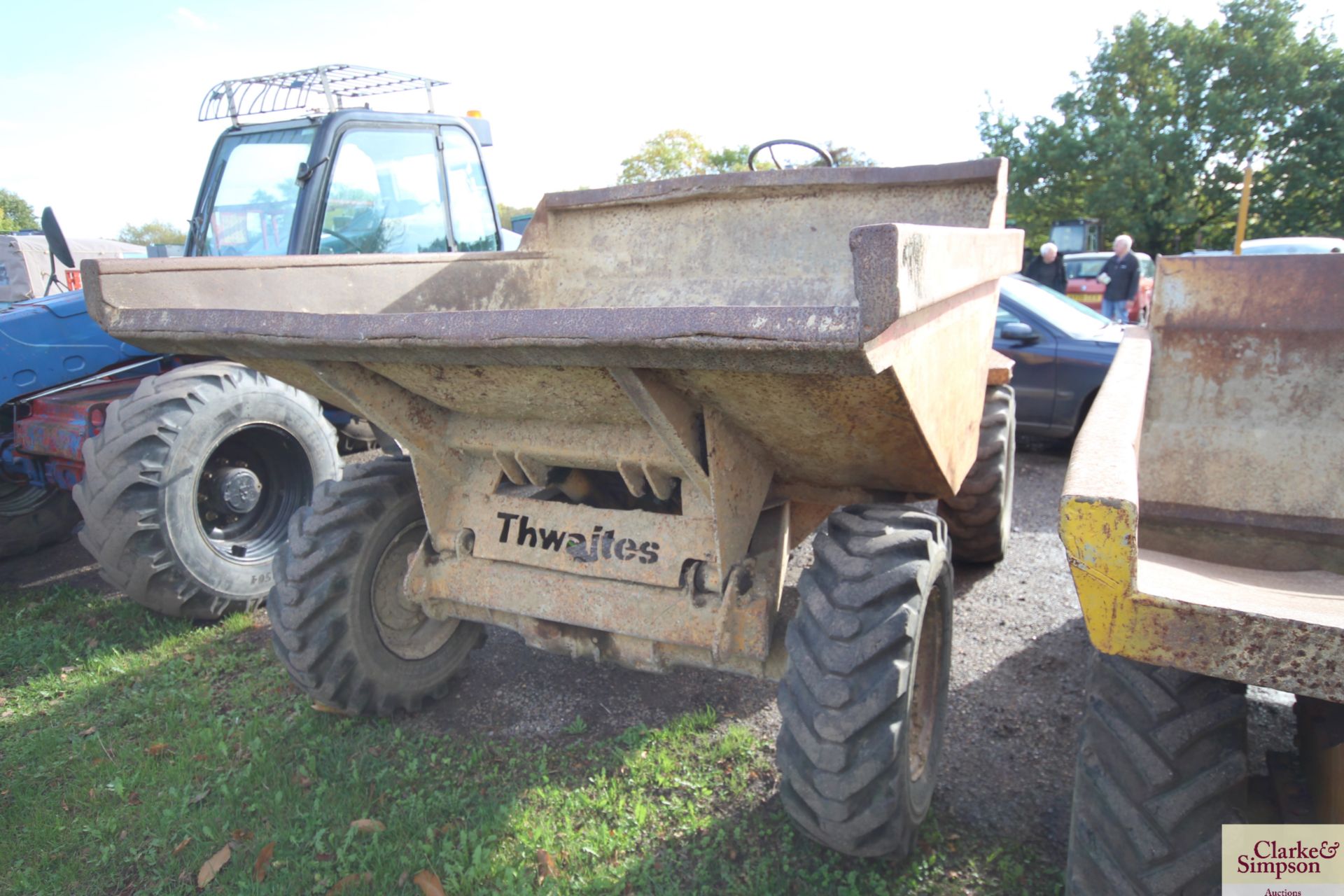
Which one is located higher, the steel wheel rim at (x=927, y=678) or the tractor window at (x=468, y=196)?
the tractor window at (x=468, y=196)

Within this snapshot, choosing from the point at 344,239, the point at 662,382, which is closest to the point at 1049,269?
the point at 344,239

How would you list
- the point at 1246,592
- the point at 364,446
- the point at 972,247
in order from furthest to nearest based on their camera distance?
the point at 364,446 → the point at 972,247 → the point at 1246,592

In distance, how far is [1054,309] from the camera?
6938mm

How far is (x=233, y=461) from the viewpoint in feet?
15.0

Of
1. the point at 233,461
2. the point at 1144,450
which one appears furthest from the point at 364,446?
the point at 1144,450

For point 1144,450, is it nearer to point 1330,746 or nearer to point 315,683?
point 1330,746

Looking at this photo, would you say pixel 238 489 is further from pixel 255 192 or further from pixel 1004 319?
pixel 1004 319

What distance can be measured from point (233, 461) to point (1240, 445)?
484 cm

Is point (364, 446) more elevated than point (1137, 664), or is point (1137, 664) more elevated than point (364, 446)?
point (1137, 664)

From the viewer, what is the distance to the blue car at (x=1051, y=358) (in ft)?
21.4

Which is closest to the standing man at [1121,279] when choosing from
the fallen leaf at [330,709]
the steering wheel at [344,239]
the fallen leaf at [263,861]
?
the steering wheel at [344,239]

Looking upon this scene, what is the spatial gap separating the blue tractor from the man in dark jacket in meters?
8.35

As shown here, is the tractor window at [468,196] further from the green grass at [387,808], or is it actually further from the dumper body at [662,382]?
the green grass at [387,808]

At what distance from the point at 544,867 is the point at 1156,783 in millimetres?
1655
